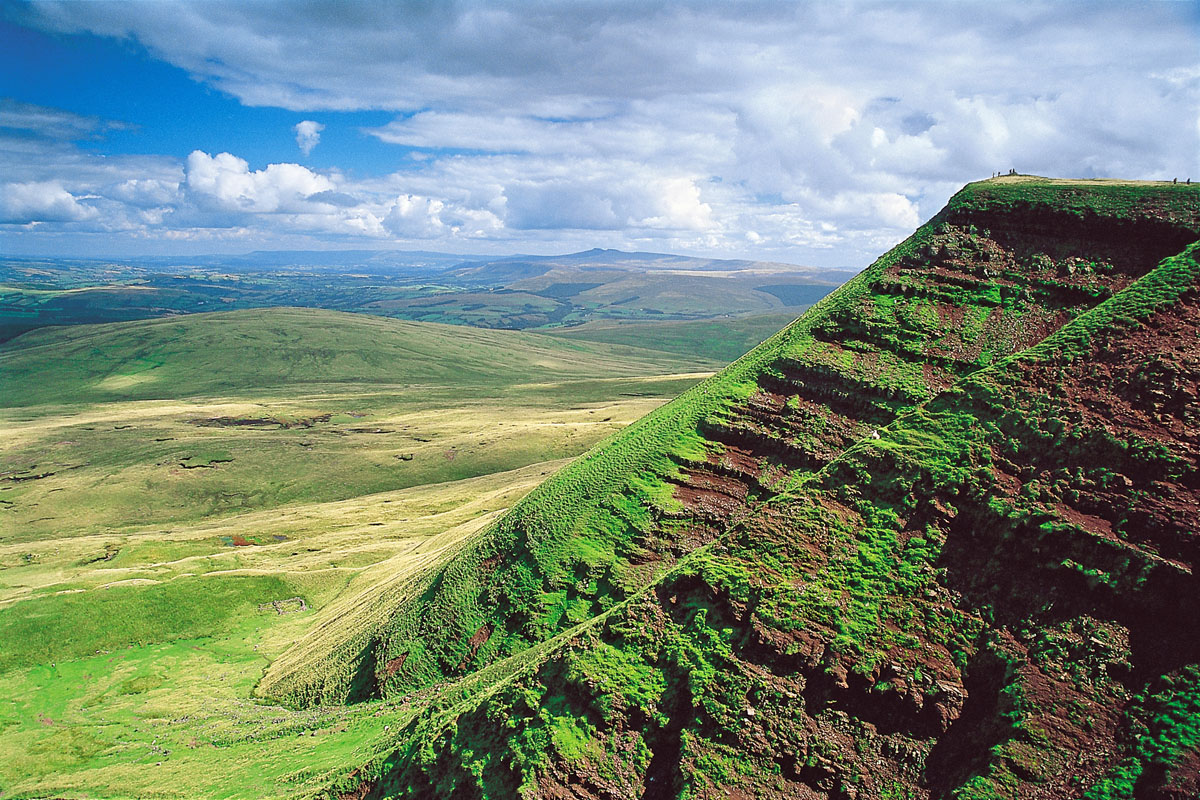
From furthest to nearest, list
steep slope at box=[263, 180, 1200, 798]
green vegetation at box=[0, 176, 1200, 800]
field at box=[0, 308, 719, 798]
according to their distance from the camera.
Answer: field at box=[0, 308, 719, 798] → green vegetation at box=[0, 176, 1200, 800] → steep slope at box=[263, 180, 1200, 798]

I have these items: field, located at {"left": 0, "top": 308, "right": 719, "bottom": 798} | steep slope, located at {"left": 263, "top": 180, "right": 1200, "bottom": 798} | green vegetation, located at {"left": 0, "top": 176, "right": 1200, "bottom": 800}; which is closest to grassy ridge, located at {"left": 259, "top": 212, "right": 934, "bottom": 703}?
green vegetation, located at {"left": 0, "top": 176, "right": 1200, "bottom": 800}

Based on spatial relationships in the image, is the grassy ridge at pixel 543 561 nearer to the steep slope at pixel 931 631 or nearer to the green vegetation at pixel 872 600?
the green vegetation at pixel 872 600

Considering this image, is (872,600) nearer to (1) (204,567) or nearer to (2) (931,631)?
(2) (931,631)

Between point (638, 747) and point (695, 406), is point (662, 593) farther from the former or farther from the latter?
point (695, 406)

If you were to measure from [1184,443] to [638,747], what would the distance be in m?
21.9

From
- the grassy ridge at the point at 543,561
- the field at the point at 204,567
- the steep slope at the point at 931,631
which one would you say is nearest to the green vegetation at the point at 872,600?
the steep slope at the point at 931,631

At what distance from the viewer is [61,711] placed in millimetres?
53969

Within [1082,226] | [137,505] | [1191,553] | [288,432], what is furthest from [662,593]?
[288,432]

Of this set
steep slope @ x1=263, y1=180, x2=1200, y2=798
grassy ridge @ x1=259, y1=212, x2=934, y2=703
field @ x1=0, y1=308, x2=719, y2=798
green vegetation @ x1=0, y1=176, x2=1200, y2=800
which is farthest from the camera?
field @ x1=0, y1=308, x2=719, y2=798

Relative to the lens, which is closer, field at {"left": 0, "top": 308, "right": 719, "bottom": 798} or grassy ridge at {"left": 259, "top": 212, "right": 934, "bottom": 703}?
grassy ridge at {"left": 259, "top": 212, "right": 934, "bottom": 703}

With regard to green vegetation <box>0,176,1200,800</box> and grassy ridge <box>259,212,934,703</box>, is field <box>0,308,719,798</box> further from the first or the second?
grassy ridge <box>259,212,934,703</box>

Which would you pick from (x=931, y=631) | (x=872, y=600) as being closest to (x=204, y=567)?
(x=872, y=600)

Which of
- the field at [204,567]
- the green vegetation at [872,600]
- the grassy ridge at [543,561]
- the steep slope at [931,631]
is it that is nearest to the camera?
the steep slope at [931,631]

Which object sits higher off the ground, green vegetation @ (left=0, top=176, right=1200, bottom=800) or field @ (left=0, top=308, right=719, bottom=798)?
green vegetation @ (left=0, top=176, right=1200, bottom=800)
